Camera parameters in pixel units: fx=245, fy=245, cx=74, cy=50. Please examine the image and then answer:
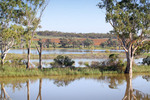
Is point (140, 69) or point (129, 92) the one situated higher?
point (140, 69)

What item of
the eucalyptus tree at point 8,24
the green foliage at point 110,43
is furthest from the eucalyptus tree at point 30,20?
the green foliage at point 110,43

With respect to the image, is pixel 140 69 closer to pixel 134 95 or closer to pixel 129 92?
pixel 129 92

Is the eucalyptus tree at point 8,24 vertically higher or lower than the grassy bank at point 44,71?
higher

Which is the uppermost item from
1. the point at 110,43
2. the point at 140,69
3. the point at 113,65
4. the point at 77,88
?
the point at 110,43

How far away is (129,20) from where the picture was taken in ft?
71.1

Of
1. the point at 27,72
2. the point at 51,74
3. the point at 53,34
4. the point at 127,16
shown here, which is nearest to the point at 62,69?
the point at 51,74

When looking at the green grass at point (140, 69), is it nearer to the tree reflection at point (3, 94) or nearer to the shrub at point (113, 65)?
the shrub at point (113, 65)

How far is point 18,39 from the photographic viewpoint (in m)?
21.4

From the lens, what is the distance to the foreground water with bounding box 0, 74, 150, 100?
46.1 feet

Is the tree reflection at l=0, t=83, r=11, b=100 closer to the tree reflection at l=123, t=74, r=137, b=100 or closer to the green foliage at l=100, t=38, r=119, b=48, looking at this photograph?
the tree reflection at l=123, t=74, r=137, b=100

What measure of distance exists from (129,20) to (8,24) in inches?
426

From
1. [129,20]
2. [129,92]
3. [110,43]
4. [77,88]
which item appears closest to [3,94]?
[77,88]

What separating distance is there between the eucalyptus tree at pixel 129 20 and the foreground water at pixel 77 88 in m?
3.41

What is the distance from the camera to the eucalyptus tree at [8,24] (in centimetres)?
2091
